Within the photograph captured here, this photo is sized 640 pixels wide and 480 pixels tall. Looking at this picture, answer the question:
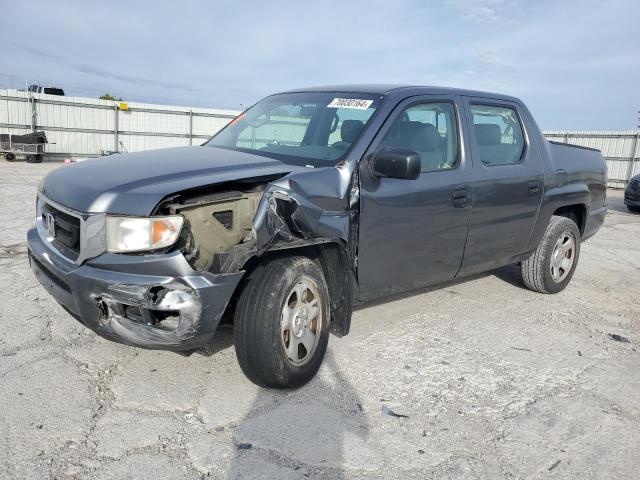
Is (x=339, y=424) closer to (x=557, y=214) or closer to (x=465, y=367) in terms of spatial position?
(x=465, y=367)

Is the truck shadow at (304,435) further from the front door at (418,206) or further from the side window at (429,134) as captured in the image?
the side window at (429,134)

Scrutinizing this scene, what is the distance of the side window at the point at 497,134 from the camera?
423cm

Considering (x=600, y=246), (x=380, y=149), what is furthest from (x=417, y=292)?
(x=600, y=246)

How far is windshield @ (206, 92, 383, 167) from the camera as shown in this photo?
3.52 m

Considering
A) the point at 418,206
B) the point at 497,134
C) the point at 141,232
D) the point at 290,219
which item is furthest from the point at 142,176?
the point at 497,134

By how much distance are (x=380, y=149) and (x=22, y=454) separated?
2.52 meters

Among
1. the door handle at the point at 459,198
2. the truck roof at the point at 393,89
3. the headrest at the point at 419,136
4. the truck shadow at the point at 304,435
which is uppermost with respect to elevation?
the truck roof at the point at 393,89

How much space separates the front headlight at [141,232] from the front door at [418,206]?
1.20 meters

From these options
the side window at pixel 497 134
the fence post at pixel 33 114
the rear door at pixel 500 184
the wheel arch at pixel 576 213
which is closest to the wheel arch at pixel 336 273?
the rear door at pixel 500 184

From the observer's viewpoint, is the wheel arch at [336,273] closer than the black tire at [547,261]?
Yes

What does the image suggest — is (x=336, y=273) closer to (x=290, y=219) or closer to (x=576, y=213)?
(x=290, y=219)

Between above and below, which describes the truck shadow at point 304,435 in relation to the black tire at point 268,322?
below

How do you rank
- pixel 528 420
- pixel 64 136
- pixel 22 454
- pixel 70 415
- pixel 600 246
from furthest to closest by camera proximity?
pixel 64 136 → pixel 600 246 → pixel 528 420 → pixel 70 415 → pixel 22 454

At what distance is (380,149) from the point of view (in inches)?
135
